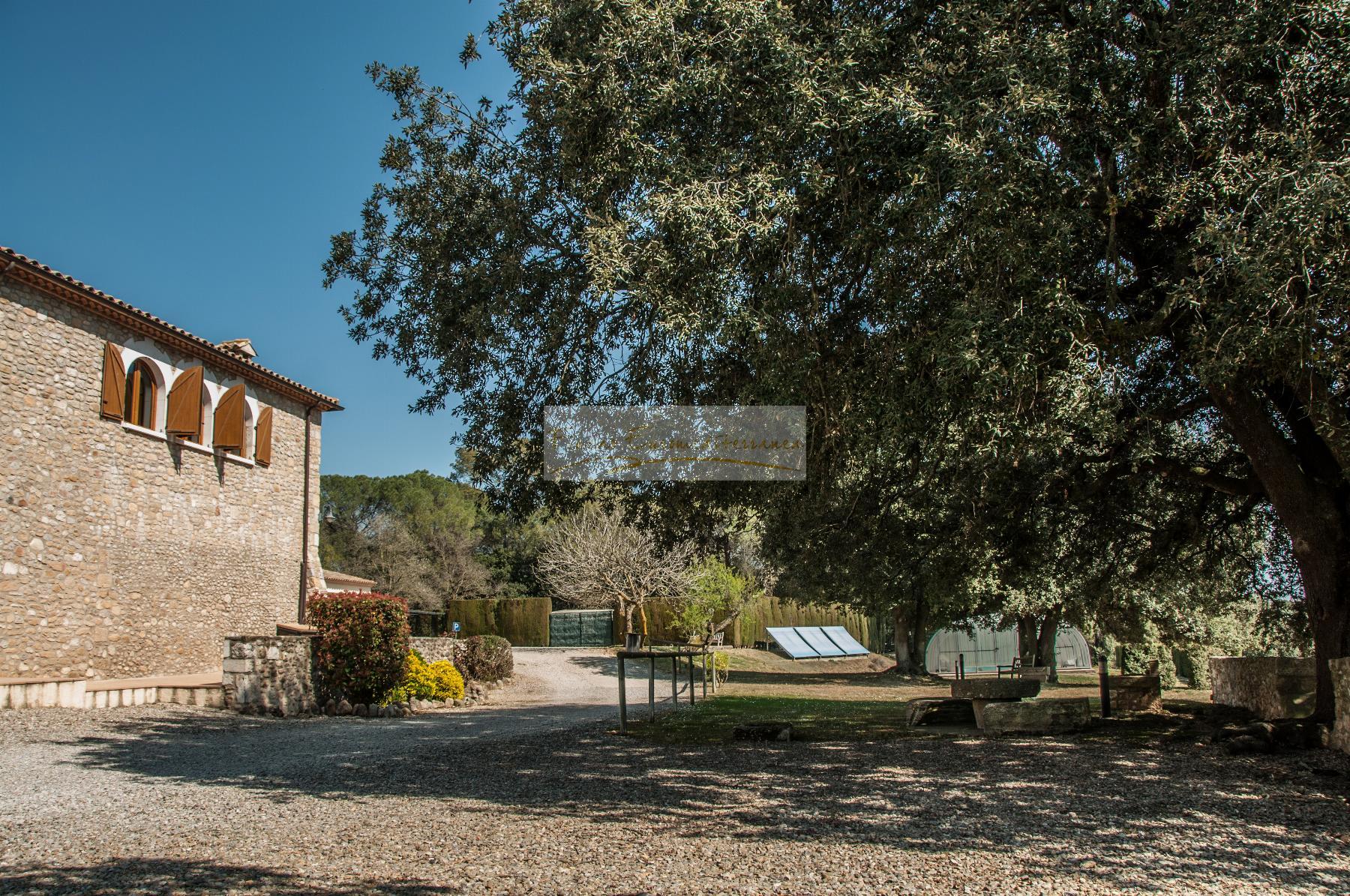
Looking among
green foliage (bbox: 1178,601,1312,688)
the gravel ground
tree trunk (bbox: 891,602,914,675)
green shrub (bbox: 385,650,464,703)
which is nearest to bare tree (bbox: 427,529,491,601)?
tree trunk (bbox: 891,602,914,675)

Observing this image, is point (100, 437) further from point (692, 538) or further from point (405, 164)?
point (692, 538)

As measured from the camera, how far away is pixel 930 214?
560 cm

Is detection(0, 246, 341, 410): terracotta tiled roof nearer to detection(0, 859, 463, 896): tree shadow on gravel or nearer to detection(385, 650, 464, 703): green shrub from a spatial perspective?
detection(385, 650, 464, 703): green shrub

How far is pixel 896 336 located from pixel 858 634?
31.4 meters

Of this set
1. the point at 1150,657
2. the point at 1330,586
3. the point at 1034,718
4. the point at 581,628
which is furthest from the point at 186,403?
the point at 1150,657

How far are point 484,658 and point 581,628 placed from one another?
14.3 meters

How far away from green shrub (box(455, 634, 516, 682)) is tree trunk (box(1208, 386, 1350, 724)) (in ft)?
45.0

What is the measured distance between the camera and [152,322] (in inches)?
596

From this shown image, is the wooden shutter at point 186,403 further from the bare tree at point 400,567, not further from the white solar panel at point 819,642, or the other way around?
the bare tree at point 400,567

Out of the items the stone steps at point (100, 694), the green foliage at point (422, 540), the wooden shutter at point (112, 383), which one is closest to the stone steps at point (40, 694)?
the stone steps at point (100, 694)

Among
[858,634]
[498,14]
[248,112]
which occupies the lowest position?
[858,634]

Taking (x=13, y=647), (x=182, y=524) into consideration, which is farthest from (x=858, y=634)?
(x=13, y=647)

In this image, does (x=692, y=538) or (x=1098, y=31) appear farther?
(x=692, y=538)

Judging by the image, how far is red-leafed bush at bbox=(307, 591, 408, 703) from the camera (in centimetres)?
1295
